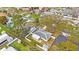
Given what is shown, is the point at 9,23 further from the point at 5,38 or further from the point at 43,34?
the point at 43,34

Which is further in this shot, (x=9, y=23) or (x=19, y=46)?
(x=9, y=23)

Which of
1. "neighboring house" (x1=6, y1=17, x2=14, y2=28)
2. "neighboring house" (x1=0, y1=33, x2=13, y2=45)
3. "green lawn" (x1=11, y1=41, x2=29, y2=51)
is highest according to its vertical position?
"neighboring house" (x1=6, y1=17, x2=14, y2=28)

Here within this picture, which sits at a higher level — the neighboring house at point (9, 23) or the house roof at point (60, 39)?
the neighboring house at point (9, 23)

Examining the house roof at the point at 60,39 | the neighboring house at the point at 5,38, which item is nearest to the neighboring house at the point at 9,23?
the neighboring house at the point at 5,38

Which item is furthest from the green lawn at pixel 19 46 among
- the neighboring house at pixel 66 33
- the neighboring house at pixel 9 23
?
the neighboring house at pixel 66 33

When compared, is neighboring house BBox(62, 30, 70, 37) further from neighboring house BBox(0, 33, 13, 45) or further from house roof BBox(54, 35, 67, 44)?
neighboring house BBox(0, 33, 13, 45)

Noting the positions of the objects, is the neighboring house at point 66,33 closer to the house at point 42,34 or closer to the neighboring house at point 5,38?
the house at point 42,34

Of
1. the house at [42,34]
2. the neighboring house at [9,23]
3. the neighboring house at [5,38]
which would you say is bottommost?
the neighboring house at [5,38]

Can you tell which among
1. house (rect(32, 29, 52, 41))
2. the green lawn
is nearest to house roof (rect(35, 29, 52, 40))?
house (rect(32, 29, 52, 41))

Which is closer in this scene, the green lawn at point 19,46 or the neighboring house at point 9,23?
the green lawn at point 19,46

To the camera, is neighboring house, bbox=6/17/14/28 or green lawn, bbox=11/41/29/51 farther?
neighboring house, bbox=6/17/14/28

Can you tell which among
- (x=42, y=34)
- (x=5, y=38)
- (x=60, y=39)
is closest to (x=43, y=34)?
(x=42, y=34)

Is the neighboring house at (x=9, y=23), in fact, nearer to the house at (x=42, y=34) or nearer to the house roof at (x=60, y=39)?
the house at (x=42, y=34)

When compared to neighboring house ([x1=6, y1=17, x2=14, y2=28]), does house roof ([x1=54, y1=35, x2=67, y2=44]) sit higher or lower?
lower
